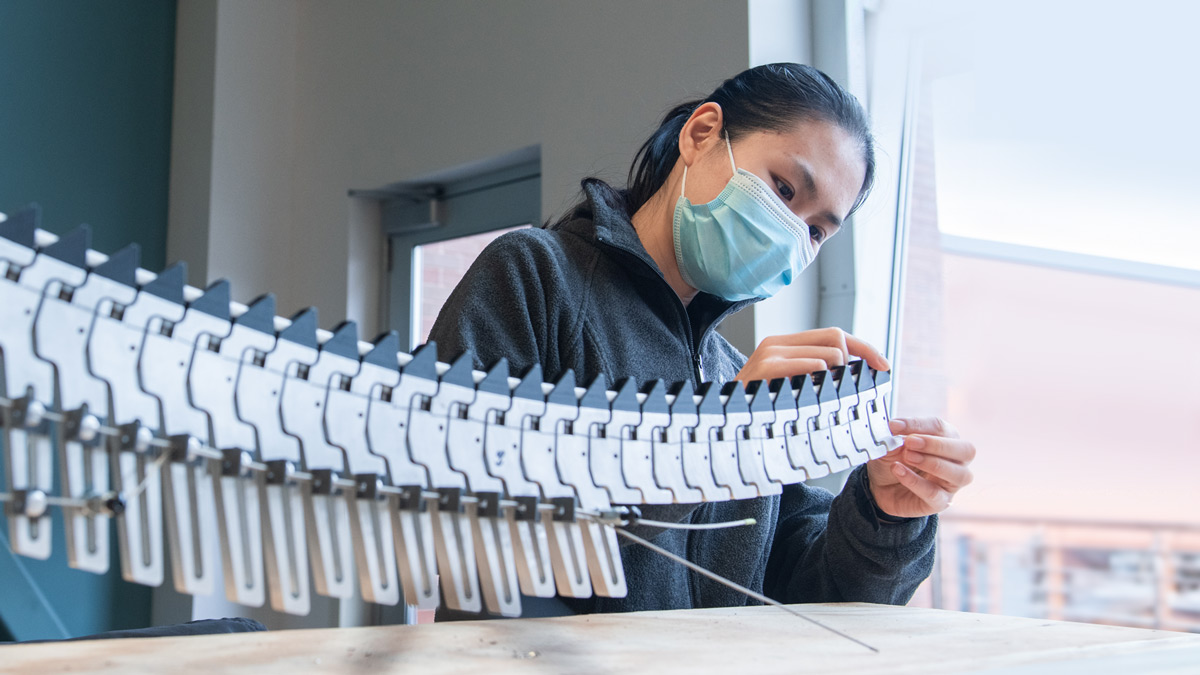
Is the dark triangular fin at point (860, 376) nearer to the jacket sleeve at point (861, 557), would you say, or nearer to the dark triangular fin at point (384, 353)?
the jacket sleeve at point (861, 557)

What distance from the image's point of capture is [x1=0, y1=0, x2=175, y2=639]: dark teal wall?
119 inches

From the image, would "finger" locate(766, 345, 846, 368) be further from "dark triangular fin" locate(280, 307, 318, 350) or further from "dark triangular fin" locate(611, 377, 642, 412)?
"dark triangular fin" locate(280, 307, 318, 350)

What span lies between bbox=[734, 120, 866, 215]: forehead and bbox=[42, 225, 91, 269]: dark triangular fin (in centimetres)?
90

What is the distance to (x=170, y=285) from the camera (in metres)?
0.62

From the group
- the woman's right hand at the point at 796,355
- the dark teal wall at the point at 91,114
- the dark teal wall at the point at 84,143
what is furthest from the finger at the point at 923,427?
the dark teal wall at the point at 91,114

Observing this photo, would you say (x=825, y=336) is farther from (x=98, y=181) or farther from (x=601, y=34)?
(x=98, y=181)

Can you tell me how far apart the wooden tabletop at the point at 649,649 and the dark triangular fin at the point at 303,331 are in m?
0.22

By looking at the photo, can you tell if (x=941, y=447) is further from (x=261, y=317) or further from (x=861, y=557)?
(x=261, y=317)

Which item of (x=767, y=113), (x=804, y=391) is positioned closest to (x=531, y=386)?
(x=804, y=391)

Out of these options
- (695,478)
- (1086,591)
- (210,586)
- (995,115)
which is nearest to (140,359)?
(210,586)

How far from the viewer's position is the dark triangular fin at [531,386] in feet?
2.58

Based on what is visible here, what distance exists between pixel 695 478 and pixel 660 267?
0.55 meters

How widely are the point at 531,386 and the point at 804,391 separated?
344mm

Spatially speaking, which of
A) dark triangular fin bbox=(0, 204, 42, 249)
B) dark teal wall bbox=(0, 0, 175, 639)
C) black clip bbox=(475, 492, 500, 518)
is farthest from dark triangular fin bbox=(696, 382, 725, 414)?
dark teal wall bbox=(0, 0, 175, 639)
